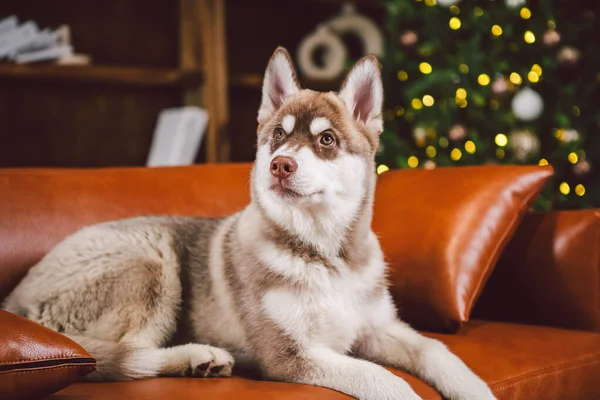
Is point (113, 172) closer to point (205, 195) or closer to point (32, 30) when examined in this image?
point (205, 195)

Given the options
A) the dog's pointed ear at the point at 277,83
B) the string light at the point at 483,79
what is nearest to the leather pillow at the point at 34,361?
the dog's pointed ear at the point at 277,83

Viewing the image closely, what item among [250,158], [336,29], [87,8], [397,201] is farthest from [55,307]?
[336,29]

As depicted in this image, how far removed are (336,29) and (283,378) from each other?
337 centimetres

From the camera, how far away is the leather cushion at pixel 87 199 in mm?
1951

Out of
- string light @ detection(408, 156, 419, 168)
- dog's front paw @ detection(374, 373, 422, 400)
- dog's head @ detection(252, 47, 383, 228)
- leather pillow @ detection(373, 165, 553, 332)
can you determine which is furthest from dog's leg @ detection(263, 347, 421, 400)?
string light @ detection(408, 156, 419, 168)

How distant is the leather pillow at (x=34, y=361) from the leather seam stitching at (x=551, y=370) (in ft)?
3.28

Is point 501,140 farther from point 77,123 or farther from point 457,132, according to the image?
point 77,123

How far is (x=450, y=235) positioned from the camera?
1978 mm

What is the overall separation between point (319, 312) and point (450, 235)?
0.59 metres

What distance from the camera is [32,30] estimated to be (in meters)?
3.26

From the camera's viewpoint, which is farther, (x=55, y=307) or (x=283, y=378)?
(x=55, y=307)

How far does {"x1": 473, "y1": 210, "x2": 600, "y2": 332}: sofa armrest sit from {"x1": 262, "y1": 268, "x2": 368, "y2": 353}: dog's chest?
75 cm

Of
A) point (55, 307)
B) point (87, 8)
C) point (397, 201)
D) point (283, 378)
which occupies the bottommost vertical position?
point (283, 378)

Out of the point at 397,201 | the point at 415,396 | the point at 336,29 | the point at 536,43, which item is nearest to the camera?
the point at 415,396
